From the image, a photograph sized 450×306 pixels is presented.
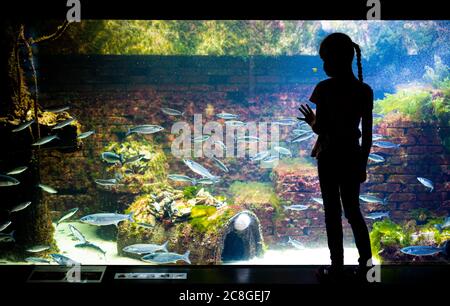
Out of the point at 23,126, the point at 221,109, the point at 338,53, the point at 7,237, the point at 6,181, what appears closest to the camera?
the point at 338,53

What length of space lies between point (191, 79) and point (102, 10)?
24.6 ft

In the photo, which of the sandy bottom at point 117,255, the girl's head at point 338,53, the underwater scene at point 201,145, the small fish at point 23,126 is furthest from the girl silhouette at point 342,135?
the small fish at point 23,126

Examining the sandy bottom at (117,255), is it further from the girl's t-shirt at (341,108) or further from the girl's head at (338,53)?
the girl's head at (338,53)

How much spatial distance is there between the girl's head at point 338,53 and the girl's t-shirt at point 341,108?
70 mm

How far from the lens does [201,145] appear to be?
9836mm

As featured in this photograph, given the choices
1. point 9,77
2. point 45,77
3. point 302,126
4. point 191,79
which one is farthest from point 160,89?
point 9,77

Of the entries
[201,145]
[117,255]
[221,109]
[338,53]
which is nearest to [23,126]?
[117,255]

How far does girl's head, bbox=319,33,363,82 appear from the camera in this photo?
84.8 inches

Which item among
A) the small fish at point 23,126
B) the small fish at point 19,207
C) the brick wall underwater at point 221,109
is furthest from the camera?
the brick wall underwater at point 221,109

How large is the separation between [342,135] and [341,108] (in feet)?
0.60

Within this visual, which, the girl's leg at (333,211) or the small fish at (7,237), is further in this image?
the small fish at (7,237)

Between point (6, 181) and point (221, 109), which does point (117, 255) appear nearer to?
point (6, 181)

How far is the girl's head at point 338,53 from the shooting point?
2.15 metres

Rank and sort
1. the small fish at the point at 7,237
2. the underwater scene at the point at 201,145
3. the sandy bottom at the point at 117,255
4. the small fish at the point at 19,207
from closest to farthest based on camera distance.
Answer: the small fish at the point at 19,207 → the small fish at the point at 7,237 → the underwater scene at the point at 201,145 → the sandy bottom at the point at 117,255
